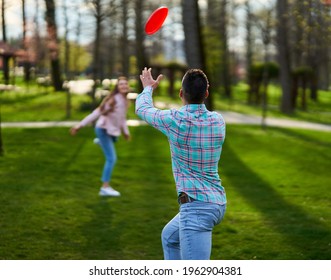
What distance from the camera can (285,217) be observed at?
8734 mm

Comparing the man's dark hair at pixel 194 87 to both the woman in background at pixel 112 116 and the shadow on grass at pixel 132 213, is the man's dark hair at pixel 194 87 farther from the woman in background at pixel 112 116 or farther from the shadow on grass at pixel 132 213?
the woman in background at pixel 112 116

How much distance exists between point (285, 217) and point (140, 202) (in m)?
2.32

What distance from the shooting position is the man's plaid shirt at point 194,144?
162 inches

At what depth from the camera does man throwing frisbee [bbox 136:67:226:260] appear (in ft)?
13.5

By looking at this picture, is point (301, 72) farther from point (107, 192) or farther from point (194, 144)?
point (194, 144)

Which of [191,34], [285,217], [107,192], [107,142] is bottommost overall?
[285,217]

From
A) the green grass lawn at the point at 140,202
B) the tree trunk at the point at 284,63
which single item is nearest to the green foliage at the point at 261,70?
the tree trunk at the point at 284,63

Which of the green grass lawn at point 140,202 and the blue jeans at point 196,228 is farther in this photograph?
the green grass lawn at point 140,202

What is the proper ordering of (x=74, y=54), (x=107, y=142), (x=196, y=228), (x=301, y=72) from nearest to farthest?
(x=196, y=228) < (x=107, y=142) < (x=301, y=72) < (x=74, y=54)

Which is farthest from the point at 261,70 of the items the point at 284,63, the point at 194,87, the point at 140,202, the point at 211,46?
the point at 194,87

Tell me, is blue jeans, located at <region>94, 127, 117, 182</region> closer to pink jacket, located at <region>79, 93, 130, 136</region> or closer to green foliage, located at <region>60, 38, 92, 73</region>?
pink jacket, located at <region>79, 93, 130, 136</region>

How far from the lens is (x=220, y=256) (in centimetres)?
679

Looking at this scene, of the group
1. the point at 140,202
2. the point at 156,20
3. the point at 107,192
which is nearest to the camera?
the point at 156,20

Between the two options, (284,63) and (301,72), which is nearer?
(284,63)
